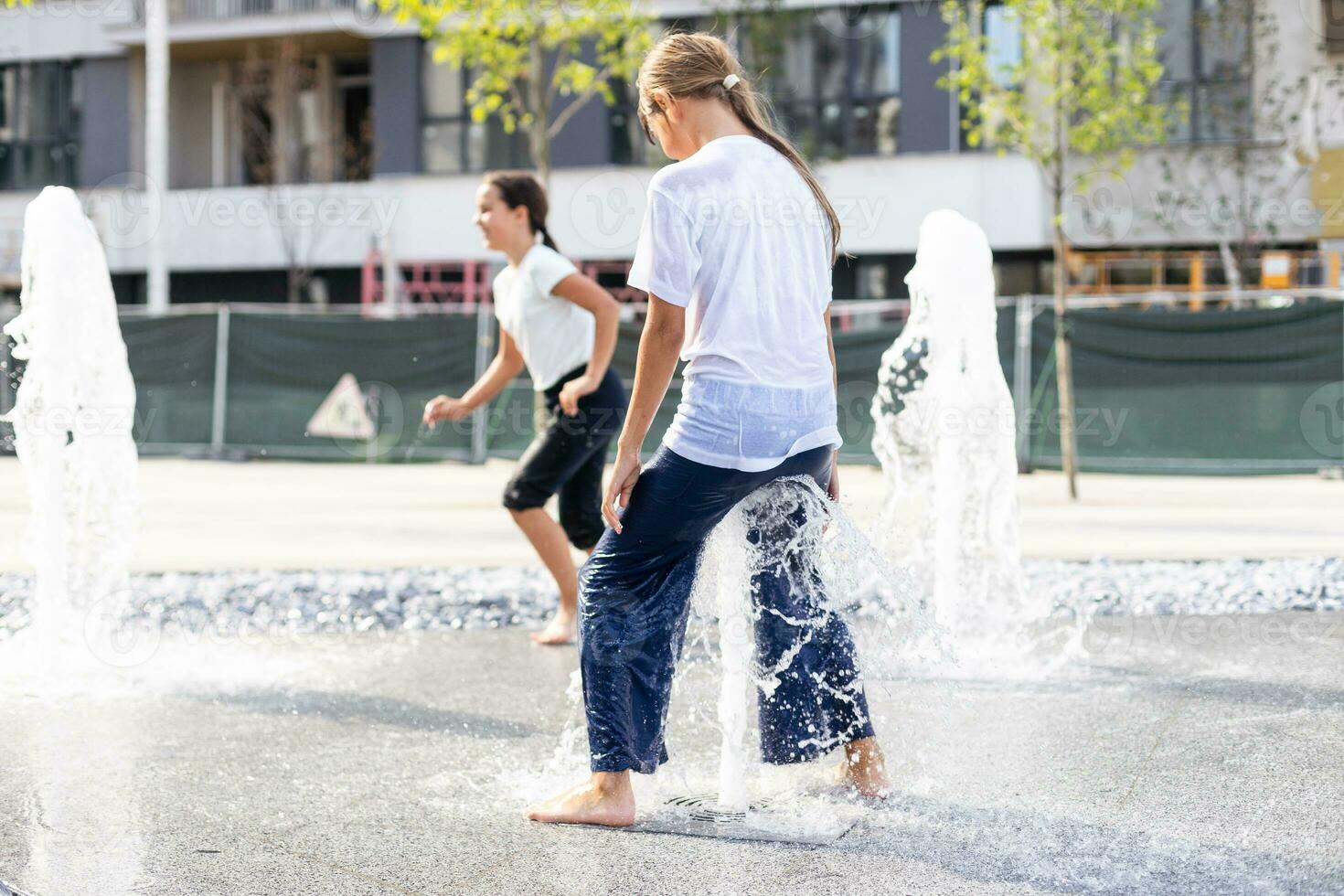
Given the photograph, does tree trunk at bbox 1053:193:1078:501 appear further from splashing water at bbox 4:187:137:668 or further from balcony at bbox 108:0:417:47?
balcony at bbox 108:0:417:47

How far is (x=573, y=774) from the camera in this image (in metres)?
4.47

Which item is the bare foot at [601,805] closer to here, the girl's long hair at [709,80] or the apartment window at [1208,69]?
the girl's long hair at [709,80]

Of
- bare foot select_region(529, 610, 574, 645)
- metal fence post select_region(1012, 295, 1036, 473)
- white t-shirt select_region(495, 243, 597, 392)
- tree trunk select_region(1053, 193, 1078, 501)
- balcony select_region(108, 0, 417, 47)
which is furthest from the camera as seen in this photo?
balcony select_region(108, 0, 417, 47)

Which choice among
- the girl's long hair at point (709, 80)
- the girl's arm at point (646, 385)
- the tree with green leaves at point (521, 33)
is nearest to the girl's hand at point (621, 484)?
the girl's arm at point (646, 385)

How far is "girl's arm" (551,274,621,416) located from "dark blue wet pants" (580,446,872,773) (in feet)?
7.25

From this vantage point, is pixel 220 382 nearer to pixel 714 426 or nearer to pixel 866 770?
pixel 866 770

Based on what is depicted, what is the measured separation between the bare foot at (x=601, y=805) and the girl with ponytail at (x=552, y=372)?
7.29ft

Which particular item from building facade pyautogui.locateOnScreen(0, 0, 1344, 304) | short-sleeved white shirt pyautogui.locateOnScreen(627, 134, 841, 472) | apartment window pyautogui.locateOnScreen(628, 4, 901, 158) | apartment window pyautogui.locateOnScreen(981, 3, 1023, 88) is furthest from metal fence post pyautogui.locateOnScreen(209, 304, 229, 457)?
short-sleeved white shirt pyautogui.locateOnScreen(627, 134, 841, 472)

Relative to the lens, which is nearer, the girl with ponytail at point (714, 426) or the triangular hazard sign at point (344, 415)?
the girl with ponytail at point (714, 426)

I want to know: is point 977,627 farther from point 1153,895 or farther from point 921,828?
point 1153,895

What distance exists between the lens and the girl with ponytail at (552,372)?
20.7 ft

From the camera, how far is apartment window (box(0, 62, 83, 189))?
3177 cm

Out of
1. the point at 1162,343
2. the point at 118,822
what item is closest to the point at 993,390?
the point at 118,822

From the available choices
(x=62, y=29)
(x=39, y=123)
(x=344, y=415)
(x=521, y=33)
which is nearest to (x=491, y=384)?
(x=521, y=33)
